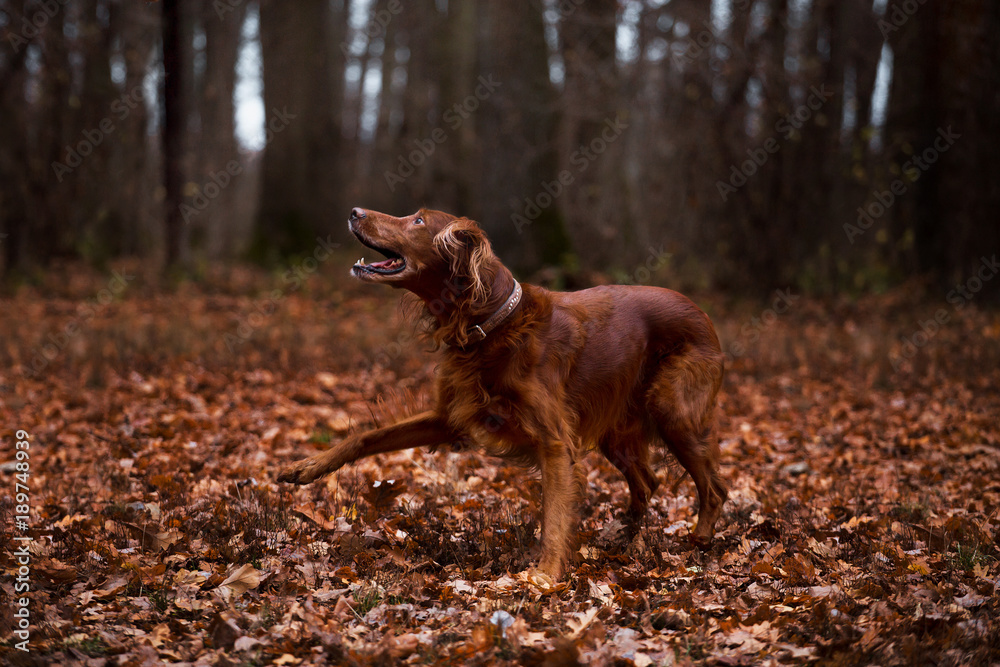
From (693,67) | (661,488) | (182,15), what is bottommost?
(661,488)

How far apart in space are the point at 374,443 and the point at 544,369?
0.90 m

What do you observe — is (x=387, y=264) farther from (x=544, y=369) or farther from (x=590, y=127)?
(x=590, y=127)

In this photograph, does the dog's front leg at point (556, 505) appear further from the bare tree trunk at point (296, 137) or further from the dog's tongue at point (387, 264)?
the bare tree trunk at point (296, 137)

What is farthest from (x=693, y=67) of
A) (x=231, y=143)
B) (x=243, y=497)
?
(x=231, y=143)

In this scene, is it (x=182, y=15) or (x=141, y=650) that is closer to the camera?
(x=141, y=650)

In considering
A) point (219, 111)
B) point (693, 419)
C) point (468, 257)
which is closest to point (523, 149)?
point (693, 419)

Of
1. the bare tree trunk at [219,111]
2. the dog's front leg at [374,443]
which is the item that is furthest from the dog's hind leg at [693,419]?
the bare tree trunk at [219,111]

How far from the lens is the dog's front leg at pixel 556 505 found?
367 cm

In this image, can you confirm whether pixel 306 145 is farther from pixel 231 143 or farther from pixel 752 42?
pixel 231 143

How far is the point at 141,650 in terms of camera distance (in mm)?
2775

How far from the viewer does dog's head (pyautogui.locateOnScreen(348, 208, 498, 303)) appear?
3.77 metres

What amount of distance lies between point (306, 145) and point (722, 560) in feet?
42.3

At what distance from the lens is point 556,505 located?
12.3 ft

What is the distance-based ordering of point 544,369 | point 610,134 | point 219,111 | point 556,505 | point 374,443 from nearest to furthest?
point 556,505 → point 544,369 → point 374,443 → point 610,134 → point 219,111
